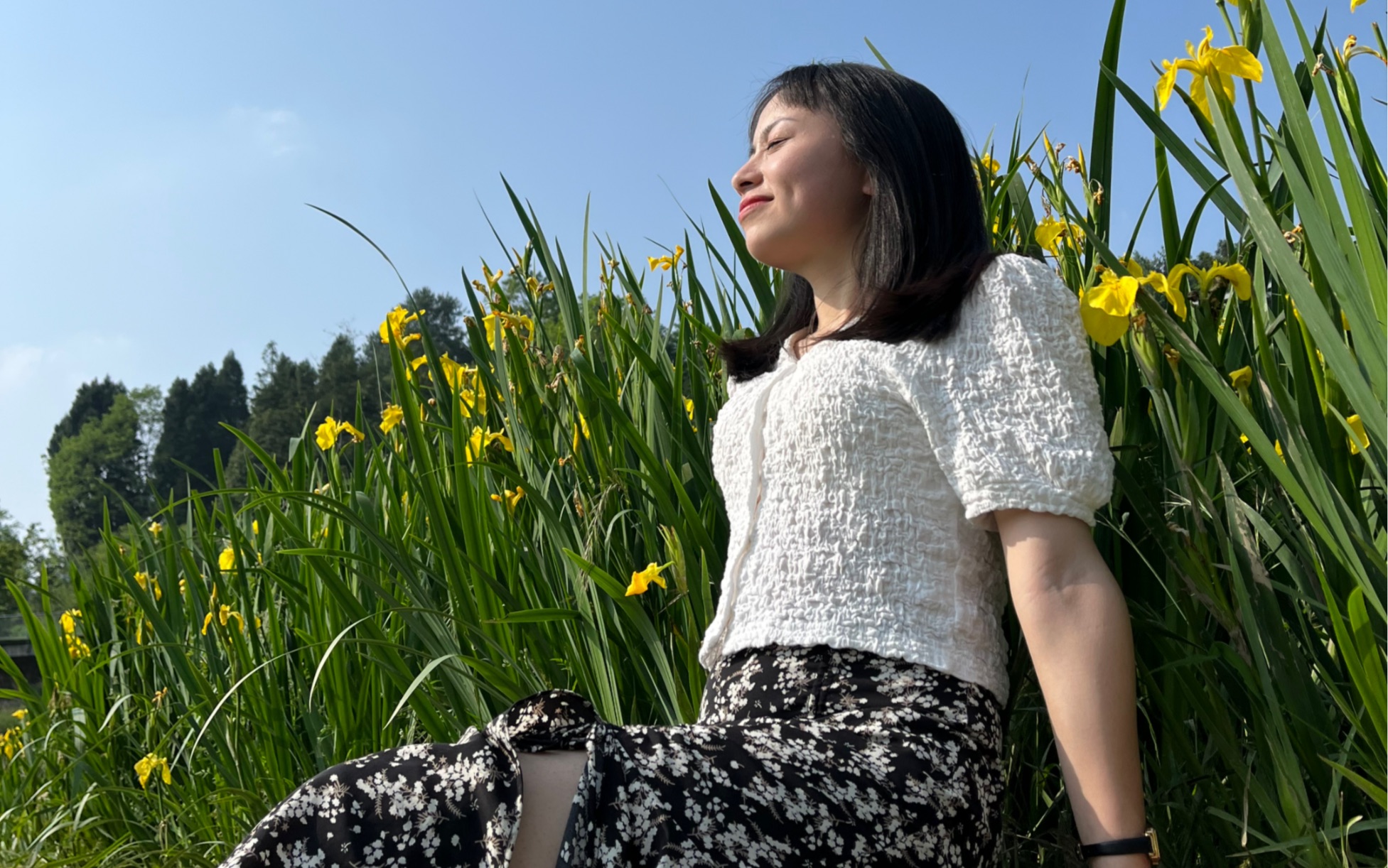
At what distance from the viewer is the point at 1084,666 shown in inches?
43.4

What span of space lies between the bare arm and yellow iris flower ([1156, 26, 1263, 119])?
471 mm

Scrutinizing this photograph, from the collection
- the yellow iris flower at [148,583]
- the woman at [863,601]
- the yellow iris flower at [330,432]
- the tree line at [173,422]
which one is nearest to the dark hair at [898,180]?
the woman at [863,601]

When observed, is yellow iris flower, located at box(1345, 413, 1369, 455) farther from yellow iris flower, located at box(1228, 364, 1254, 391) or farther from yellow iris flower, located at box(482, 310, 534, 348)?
yellow iris flower, located at box(482, 310, 534, 348)

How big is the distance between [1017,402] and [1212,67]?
40cm

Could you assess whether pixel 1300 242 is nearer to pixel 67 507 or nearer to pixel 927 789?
pixel 927 789

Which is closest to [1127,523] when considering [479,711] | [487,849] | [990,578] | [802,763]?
[990,578]

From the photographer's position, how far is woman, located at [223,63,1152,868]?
93 centimetres

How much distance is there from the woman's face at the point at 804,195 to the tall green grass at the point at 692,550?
263 millimetres

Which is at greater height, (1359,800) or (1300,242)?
(1300,242)

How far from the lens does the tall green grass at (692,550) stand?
41.5 inches

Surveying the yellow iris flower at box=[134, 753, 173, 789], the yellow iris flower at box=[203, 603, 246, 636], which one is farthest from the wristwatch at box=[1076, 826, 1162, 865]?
the yellow iris flower at box=[134, 753, 173, 789]

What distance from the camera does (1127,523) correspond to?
1.38m

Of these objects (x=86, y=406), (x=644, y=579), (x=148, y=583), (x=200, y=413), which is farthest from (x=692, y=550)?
(x=86, y=406)

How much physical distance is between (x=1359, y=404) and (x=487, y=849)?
794 millimetres
